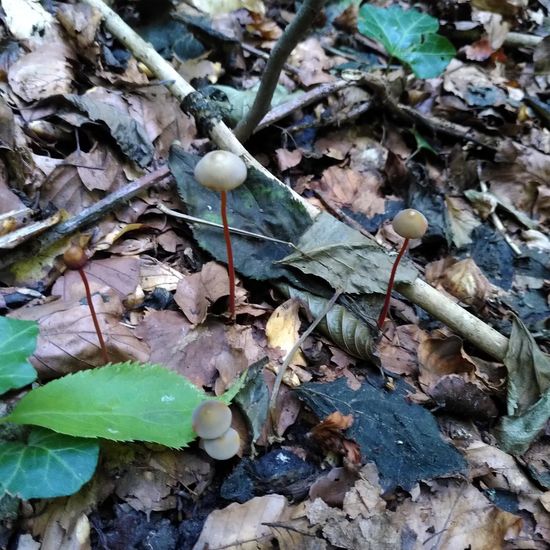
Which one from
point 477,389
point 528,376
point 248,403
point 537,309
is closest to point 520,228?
point 537,309

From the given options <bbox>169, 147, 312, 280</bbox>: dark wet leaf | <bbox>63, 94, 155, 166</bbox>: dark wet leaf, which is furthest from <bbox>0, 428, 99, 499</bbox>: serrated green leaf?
<bbox>63, 94, 155, 166</bbox>: dark wet leaf

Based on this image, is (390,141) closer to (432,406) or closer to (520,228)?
(520,228)

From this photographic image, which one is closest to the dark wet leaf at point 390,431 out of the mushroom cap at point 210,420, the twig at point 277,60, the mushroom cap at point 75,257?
the mushroom cap at point 210,420

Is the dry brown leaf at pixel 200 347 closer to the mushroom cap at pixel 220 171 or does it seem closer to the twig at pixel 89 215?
the twig at pixel 89 215

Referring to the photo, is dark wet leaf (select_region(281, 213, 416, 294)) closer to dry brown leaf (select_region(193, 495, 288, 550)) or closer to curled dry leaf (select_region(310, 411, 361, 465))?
curled dry leaf (select_region(310, 411, 361, 465))

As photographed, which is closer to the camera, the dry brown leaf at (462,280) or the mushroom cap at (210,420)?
the mushroom cap at (210,420)

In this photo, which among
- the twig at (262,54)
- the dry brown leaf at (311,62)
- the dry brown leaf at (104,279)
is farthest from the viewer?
the twig at (262,54)

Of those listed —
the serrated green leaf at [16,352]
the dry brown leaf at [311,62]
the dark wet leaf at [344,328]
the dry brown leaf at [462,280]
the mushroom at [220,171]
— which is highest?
the mushroom at [220,171]

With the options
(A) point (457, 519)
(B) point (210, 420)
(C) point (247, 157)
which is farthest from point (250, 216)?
(A) point (457, 519)
